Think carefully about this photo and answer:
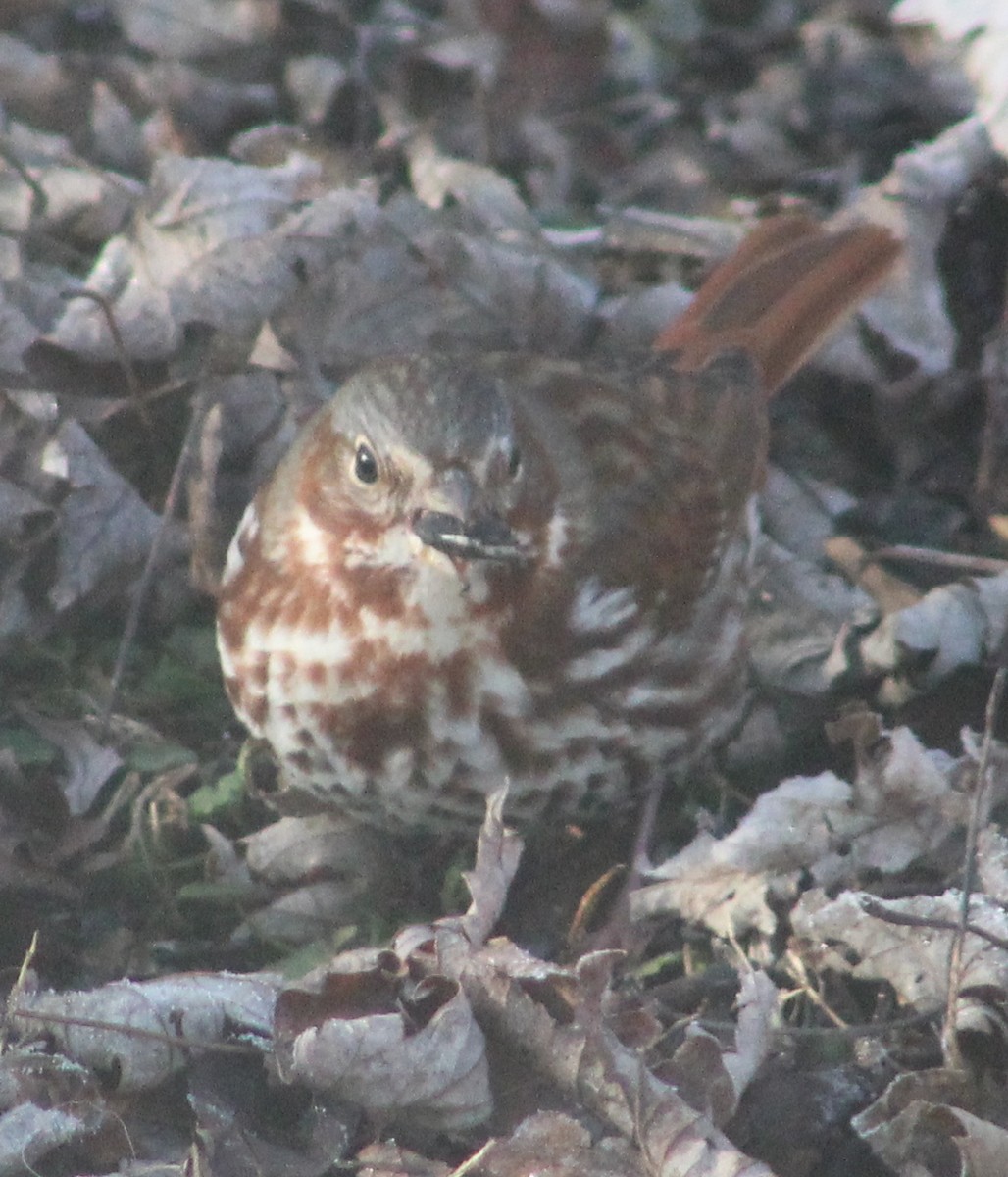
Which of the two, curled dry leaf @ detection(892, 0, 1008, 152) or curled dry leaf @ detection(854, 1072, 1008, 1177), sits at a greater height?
curled dry leaf @ detection(892, 0, 1008, 152)

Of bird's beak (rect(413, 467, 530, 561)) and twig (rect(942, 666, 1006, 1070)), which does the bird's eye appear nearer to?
bird's beak (rect(413, 467, 530, 561))

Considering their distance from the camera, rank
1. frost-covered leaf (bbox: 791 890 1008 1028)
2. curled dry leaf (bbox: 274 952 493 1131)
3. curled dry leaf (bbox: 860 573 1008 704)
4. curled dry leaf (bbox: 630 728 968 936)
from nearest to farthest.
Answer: curled dry leaf (bbox: 274 952 493 1131) → frost-covered leaf (bbox: 791 890 1008 1028) → curled dry leaf (bbox: 630 728 968 936) → curled dry leaf (bbox: 860 573 1008 704)

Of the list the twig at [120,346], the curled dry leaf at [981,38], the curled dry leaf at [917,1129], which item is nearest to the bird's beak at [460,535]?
the curled dry leaf at [917,1129]

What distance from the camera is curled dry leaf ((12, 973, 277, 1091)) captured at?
2764mm

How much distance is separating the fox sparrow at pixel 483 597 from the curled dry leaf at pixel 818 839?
A: 0.85ft

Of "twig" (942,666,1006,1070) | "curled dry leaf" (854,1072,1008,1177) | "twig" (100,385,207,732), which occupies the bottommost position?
"twig" (100,385,207,732)

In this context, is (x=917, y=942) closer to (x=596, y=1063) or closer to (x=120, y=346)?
(x=596, y=1063)

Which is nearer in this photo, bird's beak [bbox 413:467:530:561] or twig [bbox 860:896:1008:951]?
twig [bbox 860:896:1008:951]

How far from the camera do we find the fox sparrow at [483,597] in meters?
3.10

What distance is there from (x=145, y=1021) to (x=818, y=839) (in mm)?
1324

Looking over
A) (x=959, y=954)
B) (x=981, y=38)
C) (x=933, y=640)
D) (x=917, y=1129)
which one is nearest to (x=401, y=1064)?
(x=917, y=1129)

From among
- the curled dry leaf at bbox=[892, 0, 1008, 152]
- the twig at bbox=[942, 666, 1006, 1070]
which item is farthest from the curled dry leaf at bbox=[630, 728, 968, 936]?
the curled dry leaf at bbox=[892, 0, 1008, 152]

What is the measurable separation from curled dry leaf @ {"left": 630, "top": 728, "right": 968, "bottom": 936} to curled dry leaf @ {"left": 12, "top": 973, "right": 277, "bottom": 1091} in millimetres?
844

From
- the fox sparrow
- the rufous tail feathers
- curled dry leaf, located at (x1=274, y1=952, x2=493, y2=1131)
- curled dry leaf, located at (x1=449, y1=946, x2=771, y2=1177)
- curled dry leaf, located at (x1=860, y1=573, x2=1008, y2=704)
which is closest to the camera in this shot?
curled dry leaf, located at (x1=449, y1=946, x2=771, y2=1177)
